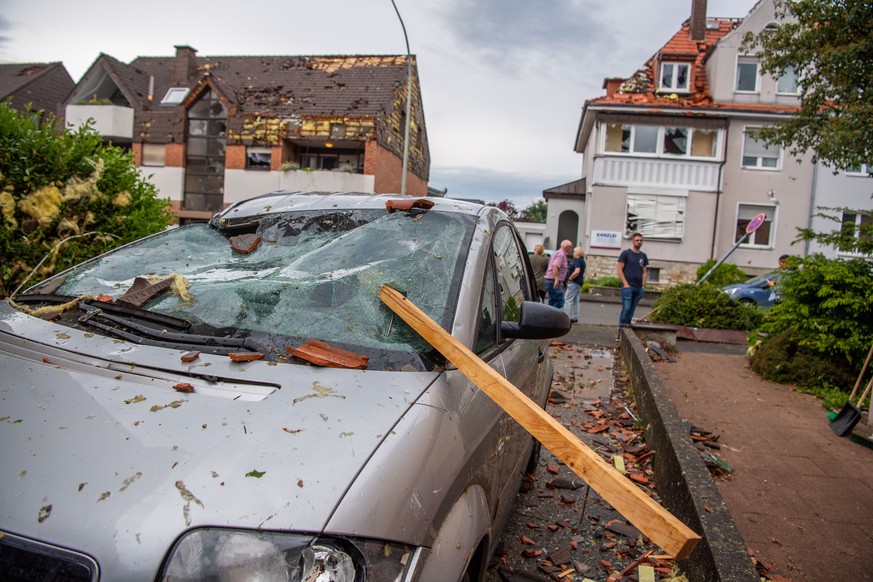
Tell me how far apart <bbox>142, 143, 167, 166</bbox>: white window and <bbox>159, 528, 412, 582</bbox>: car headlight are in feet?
113

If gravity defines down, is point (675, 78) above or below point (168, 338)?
above

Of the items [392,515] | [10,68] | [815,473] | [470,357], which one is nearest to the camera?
[392,515]

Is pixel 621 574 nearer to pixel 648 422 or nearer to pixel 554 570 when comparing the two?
pixel 554 570

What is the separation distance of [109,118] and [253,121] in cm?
875

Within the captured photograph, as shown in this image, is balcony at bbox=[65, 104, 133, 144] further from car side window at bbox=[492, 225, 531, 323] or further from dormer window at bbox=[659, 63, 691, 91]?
car side window at bbox=[492, 225, 531, 323]

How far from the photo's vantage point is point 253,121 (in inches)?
1155

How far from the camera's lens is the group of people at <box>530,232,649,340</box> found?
1049cm

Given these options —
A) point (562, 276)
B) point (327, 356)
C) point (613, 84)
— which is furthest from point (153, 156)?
point (327, 356)

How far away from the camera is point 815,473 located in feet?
14.5

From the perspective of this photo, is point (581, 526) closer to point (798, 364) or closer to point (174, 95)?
point (798, 364)

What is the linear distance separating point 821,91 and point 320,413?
1067 cm

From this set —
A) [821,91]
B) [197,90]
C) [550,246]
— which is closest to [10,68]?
[197,90]

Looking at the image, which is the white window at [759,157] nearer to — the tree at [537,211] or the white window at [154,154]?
the white window at [154,154]

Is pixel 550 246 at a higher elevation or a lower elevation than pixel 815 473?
higher
